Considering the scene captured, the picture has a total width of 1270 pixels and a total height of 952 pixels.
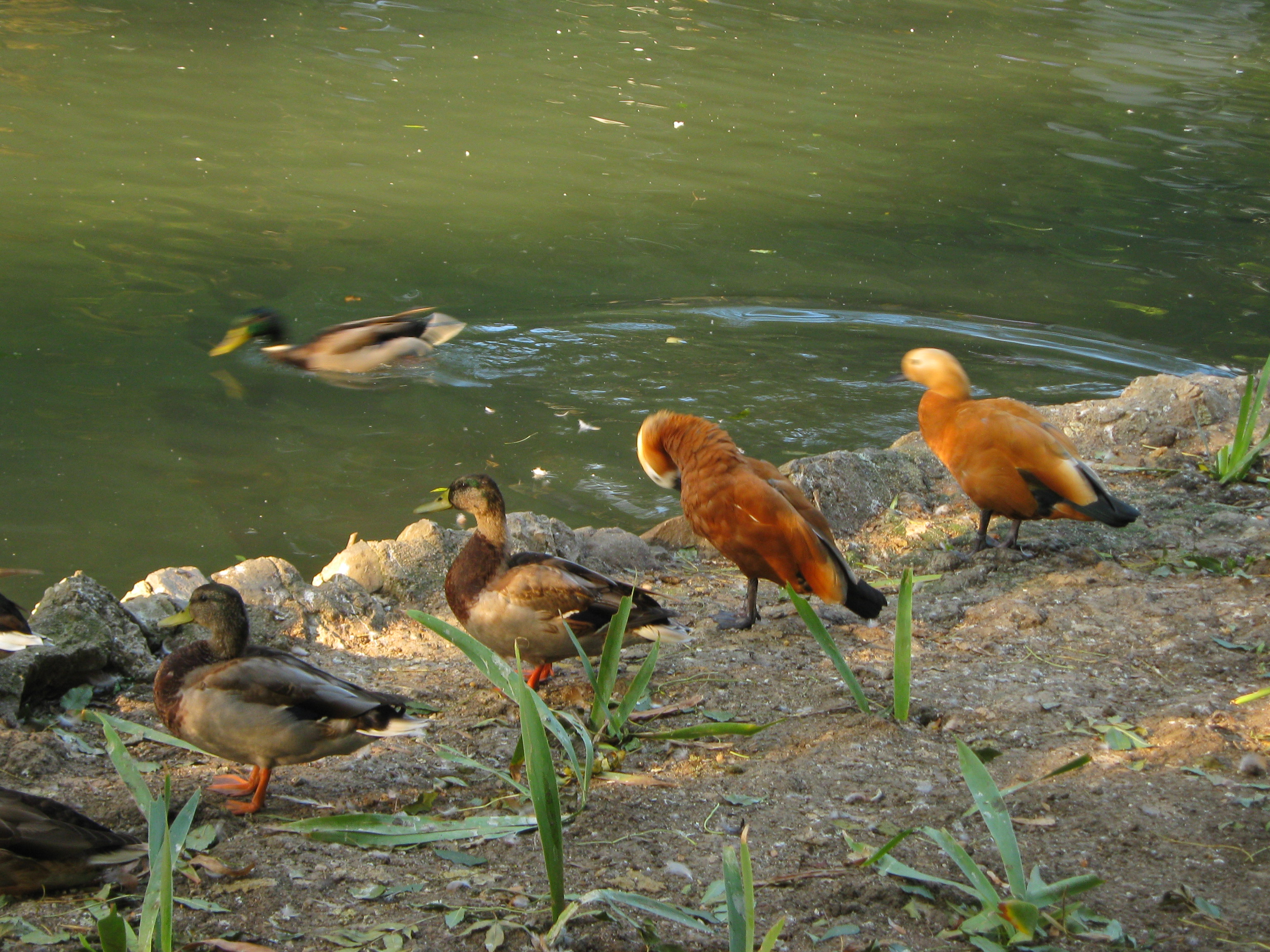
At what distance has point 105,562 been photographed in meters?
5.21

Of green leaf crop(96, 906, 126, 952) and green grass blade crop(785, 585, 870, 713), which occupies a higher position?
green leaf crop(96, 906, 126, 952)

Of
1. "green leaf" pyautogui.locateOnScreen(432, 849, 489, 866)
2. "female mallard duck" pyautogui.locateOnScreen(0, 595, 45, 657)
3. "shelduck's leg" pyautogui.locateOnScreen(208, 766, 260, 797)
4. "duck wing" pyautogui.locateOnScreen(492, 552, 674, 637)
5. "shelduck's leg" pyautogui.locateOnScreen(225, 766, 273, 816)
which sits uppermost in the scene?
"female mallard duck" pyautogui.locateOnScreen(0, 595, 45, 657)

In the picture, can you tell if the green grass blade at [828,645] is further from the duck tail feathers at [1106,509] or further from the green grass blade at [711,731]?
the duck tail feathers at [1106,509]

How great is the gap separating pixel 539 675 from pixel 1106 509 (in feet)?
7.90

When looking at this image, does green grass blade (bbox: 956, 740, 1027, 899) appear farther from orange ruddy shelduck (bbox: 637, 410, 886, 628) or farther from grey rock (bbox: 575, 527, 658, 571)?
grey rock (bbox: 575, 527, 658, 571)

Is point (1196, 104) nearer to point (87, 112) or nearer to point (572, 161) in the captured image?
point (572, 161)

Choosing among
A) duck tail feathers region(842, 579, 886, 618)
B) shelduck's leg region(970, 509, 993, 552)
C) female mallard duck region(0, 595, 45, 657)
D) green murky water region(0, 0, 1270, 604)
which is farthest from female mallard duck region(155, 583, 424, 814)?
shelduck's leg region(970, 509, 993, 552)

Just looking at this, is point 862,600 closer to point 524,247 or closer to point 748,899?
point 748,899

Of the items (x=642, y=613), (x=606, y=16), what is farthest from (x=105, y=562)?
(x=606, y=16)

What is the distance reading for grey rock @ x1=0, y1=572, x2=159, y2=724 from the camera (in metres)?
3.38

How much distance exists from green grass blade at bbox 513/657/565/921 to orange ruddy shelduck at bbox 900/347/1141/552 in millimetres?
3087

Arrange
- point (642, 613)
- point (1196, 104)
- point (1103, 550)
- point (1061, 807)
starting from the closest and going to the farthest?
point (1061, 807) → point (642, 613) → point (1103, 550) → point (1196, 104)

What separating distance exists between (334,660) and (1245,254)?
10511mm

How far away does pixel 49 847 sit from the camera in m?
2.35
